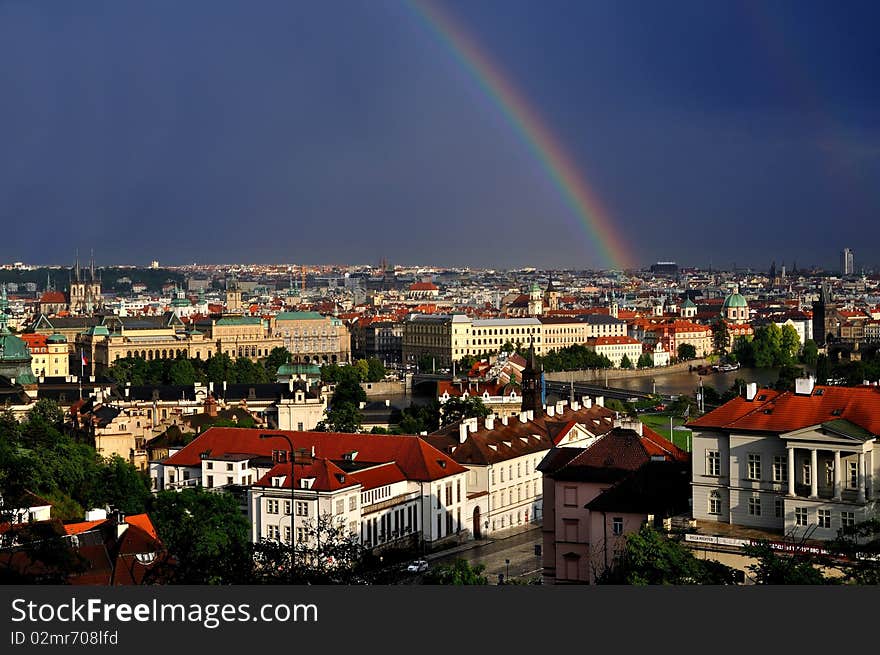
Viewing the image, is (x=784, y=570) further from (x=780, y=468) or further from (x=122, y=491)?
(x=122, y=491)

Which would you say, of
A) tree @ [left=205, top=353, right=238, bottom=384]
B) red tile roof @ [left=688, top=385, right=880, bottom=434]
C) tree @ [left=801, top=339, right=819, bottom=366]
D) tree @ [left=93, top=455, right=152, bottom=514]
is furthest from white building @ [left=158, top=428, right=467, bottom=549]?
tree @ [left=801, top=339, right=819, bottom=366]

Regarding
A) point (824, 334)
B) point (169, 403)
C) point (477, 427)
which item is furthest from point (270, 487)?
point (824, 334)

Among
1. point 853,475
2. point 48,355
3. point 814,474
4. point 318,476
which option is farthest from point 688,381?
point 853,475

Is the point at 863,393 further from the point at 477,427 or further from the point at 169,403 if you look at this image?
the point at 169,403

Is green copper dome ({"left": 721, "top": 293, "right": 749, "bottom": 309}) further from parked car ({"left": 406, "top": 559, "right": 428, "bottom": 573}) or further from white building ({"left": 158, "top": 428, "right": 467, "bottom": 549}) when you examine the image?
parked car ({"left": 406, "top": 559, "right": 428, "bottom": 573})

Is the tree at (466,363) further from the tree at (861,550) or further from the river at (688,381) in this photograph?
the tree at (861,550)

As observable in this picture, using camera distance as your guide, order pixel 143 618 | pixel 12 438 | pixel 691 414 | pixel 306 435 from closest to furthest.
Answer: pixel 143 618
pixel 306 435
pixel 12 438
pixel 691 414
